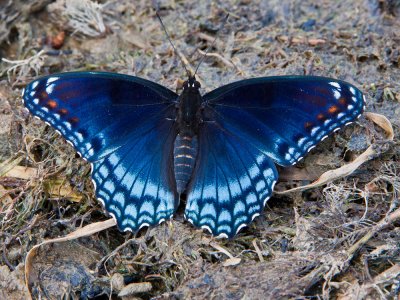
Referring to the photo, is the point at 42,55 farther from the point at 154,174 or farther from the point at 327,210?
the point at 327,210

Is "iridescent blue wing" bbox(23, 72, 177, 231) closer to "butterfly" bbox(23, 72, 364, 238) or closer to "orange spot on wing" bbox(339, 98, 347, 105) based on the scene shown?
"butterfly" bbox(23, 72, 364, 238)

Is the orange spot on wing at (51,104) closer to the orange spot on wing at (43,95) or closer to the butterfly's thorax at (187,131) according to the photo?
the orange spot on wing at (43,95)

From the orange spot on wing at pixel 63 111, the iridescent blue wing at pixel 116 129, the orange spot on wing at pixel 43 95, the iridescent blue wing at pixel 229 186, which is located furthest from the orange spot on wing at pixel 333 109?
the orange spot on wing at pixel 43 95

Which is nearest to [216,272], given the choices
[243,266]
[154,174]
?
[243,266]

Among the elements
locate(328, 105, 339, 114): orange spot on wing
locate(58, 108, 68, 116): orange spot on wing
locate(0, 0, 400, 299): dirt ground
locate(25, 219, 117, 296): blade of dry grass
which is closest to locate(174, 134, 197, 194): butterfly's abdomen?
locate(0, 0, 400, 299): dirt ground

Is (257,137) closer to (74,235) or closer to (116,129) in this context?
(116,129)

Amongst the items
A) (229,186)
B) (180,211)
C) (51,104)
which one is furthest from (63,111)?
(229,186)
